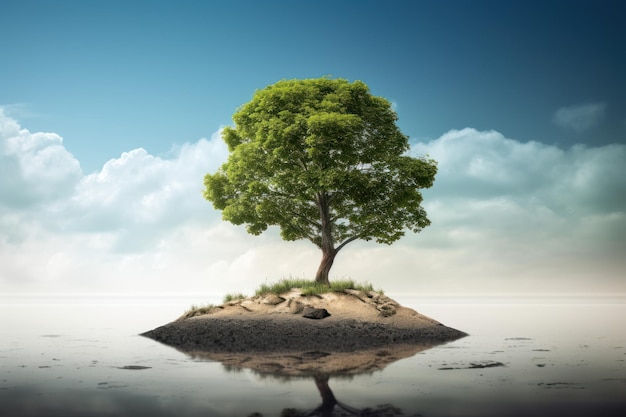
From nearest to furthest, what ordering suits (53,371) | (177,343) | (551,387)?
(551,387)
(53,371)
(177,343)

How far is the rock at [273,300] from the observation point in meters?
33.9

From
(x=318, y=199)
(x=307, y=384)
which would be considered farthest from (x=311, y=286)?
(x=307, y=384)

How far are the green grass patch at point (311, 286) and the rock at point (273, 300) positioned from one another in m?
1.05

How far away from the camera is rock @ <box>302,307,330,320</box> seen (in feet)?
102

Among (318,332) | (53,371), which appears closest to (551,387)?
(318,332)

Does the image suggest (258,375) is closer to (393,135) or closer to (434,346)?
(434,346)

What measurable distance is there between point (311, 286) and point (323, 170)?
7.65m

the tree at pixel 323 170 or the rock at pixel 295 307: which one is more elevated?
the tree at pixel 323 170

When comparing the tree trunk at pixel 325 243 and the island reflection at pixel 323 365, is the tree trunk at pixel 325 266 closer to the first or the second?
the tree trunk at pixel 325 243

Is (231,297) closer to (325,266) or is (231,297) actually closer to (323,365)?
(325,266)

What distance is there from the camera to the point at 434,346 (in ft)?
88.4

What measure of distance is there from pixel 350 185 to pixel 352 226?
14.8ft

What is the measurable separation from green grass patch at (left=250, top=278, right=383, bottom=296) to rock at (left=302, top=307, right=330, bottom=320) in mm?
2783


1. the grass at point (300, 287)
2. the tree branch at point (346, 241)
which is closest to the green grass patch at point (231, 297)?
the grass at point (300, 287)
